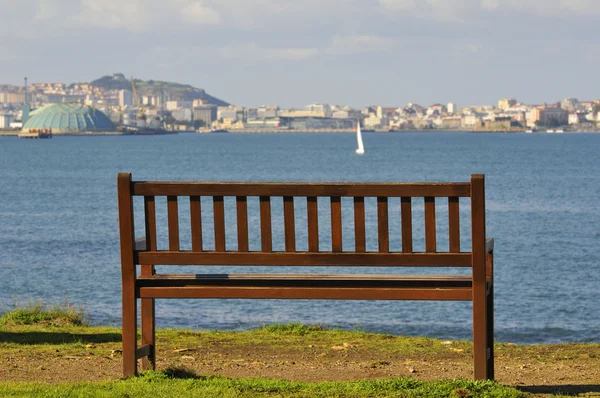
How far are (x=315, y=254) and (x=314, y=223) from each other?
206 millimetres

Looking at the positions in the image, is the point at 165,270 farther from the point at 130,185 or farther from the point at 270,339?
the point at 130,185

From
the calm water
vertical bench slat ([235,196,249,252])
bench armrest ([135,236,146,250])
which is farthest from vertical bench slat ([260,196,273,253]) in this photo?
the calm water

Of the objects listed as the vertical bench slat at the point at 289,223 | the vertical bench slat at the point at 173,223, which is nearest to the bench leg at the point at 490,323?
the vertical bench slat at the point at 289,223

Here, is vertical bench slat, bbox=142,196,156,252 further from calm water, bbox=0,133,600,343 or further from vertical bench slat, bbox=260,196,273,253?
calm water, bbox=0,133,600,343

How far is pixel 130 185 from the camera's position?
22.4 feet

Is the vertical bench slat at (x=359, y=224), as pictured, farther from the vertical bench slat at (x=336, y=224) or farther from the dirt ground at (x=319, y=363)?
the dirt ground at (x=319, y=363)

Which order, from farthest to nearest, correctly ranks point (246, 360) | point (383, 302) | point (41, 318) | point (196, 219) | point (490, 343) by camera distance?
point (383, 302) → point (41, 318) → point (246, 360) → point (490, 343) → point (196, 219)

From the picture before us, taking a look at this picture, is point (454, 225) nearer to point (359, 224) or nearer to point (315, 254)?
point (359, 224)

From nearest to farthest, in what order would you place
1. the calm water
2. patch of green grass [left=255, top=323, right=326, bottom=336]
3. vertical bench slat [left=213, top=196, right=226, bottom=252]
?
vertical bench slat [left=213, top=196, right=226, bottom=252]
patch of green grass [left=255, top=323, right=326, bottom=336]
the calm water

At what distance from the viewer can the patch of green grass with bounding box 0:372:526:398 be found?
6426mm

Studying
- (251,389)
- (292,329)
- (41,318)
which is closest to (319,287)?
(251,389)

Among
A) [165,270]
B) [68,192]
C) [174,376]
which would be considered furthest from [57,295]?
[68,192]

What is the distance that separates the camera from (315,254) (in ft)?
21.8

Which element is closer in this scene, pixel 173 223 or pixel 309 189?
pixel 309 189
